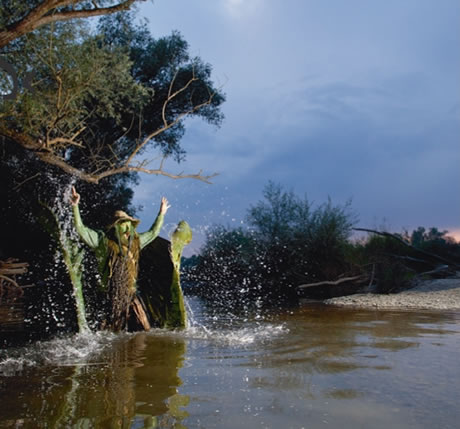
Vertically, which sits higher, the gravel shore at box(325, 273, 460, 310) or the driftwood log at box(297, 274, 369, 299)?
the driftwood log at box(297, 274, 369, 299)

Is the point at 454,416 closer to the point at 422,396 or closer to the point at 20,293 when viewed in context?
the point at 422,396

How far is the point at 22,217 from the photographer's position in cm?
1720

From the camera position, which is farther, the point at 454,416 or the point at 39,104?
the point at 39,104

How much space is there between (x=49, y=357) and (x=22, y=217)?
554 inches

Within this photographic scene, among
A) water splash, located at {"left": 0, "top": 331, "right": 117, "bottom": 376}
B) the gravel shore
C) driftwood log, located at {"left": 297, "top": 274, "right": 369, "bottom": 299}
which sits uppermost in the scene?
driftwood log, located at {"left": 297, "top": 274, "right": 369, "bottom": 299}

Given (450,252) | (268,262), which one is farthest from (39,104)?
(450,252)

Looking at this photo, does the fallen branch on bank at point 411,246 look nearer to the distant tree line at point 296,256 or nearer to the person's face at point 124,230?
the distant tree line at point 296,256

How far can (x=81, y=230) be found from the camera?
5957 mm

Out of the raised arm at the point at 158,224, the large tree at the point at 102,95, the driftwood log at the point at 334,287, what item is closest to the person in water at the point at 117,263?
the raised arm at the point at 158,224

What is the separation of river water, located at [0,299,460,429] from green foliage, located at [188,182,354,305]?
6.67 meters

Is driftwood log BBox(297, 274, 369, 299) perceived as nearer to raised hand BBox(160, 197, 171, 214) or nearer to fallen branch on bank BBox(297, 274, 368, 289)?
fallen branch on bank BBox(297, 274, 368, 289)

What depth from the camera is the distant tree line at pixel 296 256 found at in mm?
12633

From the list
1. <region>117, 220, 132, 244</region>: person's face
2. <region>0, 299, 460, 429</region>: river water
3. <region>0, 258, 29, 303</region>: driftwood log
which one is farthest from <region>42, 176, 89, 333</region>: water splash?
<region>0, 258, 29, 303</region>: driftwood log

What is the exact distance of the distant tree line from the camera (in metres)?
12.6
